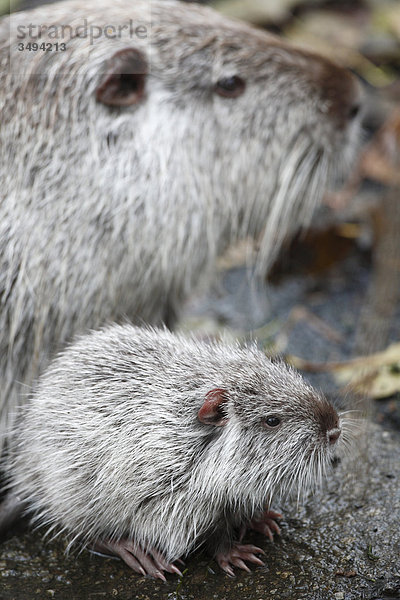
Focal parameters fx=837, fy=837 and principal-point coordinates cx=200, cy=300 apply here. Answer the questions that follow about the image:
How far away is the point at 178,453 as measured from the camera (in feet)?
8.94

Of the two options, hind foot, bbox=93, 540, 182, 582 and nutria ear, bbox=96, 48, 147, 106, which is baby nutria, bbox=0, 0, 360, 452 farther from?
hind foot, bbox=93, 540, 182, 582

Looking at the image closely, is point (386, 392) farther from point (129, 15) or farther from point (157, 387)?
point (129, 15)

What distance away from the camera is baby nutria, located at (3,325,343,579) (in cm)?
271

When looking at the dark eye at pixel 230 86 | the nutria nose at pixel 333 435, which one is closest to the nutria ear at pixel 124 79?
the dark eye at pixel 230 86

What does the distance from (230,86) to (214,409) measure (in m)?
1.54

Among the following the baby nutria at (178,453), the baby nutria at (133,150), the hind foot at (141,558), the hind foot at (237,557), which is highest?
the baby nutria at (133,150)

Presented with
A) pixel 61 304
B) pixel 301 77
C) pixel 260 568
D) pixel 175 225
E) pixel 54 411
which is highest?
pixel 301 77

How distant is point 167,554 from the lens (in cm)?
275

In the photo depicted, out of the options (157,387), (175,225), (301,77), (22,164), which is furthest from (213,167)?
(157,387)

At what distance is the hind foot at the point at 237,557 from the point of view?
270cm

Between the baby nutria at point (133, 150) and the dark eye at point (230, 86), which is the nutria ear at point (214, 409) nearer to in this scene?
the baby nutria at point (133, 150)

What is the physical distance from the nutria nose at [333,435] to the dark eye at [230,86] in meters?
1.57

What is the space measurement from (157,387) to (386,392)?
4.25ft

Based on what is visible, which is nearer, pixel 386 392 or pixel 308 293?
pixel 386 392
